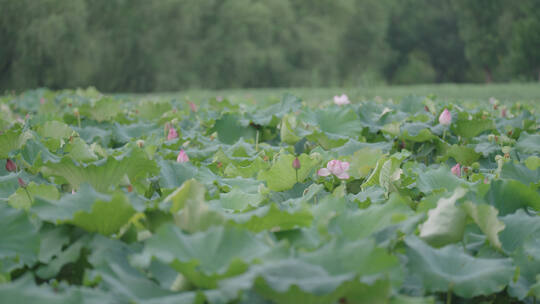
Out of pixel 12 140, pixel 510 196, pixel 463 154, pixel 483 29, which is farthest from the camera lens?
pixel 483 29

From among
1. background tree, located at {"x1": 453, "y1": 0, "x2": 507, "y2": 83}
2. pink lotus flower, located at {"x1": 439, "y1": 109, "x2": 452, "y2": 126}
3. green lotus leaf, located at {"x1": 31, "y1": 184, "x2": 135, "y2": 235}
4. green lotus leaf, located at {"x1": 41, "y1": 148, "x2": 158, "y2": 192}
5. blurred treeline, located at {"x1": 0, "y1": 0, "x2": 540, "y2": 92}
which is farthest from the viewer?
background tree, located at {"x1": 453, "y1": 0, "x2": 507, "y2": 83}

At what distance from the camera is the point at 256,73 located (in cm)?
3350

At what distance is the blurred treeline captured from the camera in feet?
76.0

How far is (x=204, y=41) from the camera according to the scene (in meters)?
33.0

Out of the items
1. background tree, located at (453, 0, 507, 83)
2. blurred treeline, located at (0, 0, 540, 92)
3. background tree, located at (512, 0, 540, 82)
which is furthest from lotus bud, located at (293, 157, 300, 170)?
background tree, located at (453, 0, 507, 83)

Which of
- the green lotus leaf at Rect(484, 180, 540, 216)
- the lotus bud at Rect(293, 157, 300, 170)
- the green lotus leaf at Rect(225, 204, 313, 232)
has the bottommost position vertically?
the lotus bud at Rect(293, 157, 300, 170)

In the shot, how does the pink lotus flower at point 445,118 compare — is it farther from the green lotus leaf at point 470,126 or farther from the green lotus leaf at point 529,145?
the green lotus leaf at point 529,145

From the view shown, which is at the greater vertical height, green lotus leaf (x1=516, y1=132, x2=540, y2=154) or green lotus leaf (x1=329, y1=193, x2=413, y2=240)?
green lotus leaf (x1=329, y1=193, x2=413, y2=240)

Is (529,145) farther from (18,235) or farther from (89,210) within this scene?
(18,235)

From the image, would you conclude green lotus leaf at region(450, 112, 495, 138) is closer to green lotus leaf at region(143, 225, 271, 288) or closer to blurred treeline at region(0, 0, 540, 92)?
green lotus leaf at region(143, 225, 271, 288)

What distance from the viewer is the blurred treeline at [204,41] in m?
23.2

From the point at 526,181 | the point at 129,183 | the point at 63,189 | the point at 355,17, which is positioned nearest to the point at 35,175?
the point at 63,189

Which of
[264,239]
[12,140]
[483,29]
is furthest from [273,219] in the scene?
[483,29]

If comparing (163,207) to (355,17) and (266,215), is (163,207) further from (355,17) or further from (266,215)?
(355,17)
